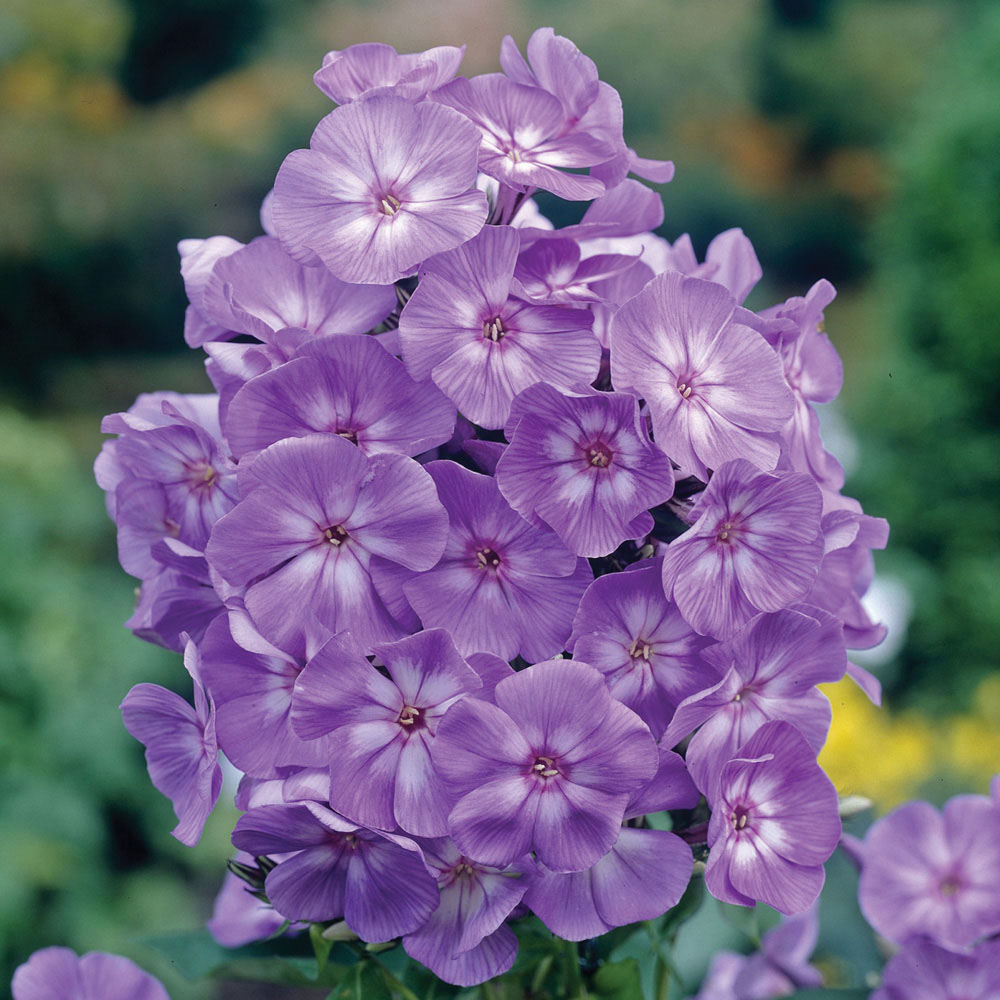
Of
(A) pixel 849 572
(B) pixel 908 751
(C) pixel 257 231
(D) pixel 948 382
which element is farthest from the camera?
(C) pixel 257 231

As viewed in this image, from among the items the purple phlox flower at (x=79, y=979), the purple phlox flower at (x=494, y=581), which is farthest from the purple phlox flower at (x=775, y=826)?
the purple phlox flower at (x=79, y=979)

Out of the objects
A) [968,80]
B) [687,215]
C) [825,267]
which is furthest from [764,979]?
[825,267]

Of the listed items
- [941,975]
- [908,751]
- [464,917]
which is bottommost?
[908,751]

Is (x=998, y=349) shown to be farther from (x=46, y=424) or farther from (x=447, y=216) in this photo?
(x=46, y=424)

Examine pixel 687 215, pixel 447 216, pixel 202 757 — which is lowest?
pixel 687 215

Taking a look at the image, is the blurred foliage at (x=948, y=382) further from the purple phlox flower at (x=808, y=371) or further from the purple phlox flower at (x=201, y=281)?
the purple phlox flower at (x=201, y=281)

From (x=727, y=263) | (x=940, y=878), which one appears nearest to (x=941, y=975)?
(x=940, y=878)

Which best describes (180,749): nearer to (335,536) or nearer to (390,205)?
(335,536)
